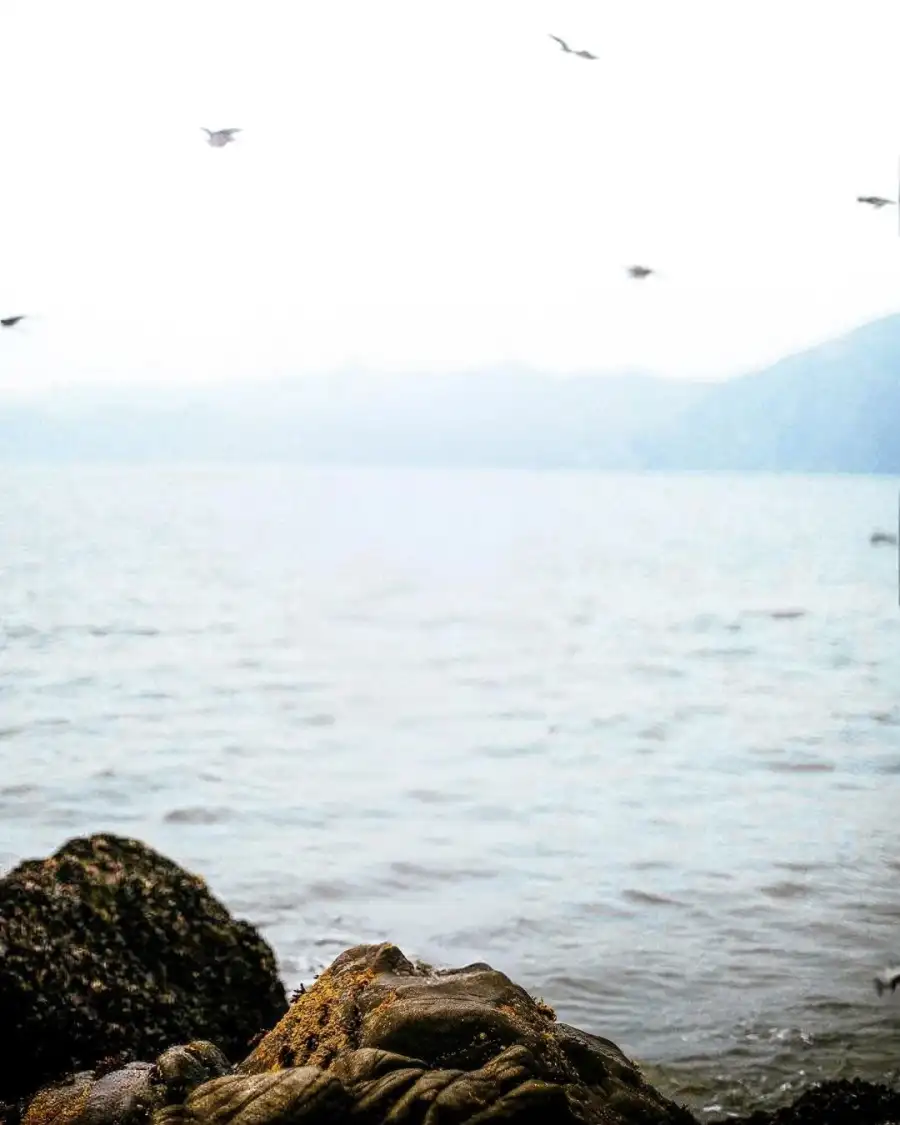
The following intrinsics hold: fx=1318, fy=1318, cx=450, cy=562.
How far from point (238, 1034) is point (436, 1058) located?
116cm

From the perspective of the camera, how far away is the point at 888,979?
16.1 ft

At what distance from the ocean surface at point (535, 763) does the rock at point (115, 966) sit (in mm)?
1496

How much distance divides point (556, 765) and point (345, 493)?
50.2 meters

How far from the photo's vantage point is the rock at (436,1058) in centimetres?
237

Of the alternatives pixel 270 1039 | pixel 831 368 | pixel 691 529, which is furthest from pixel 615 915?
pixel 691 529

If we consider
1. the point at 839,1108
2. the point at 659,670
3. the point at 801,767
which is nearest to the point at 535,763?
the point at 801,767

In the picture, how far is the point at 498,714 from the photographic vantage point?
13227mm

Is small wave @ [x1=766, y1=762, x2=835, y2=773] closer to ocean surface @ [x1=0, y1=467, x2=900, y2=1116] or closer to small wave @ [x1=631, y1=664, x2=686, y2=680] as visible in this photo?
ocean surface @ [x1=0, y1=467, x2=900, y2=1116]

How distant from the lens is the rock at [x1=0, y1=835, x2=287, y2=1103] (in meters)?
3.16

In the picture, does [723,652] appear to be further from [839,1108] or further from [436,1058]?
[436,1058]

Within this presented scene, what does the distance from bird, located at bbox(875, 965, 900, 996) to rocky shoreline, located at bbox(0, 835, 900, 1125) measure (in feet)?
3.56

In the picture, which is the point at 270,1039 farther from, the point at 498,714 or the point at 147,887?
the point at 498,714

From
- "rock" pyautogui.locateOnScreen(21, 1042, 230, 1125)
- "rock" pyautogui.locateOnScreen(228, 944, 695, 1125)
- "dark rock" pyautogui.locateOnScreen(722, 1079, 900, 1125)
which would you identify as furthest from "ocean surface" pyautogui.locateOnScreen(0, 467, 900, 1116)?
"rock" pyautogui.locateOnScreen(21, 1042, 230, 1125)

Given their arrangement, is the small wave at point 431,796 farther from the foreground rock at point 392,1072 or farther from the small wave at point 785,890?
the foreground rock at point 392,1072
